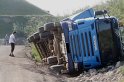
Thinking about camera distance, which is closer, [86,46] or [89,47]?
[89,47]

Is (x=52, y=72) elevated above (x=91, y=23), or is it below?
below

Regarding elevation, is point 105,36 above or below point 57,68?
above

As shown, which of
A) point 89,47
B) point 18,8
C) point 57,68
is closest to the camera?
point 89,47

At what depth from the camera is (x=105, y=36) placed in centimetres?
1841

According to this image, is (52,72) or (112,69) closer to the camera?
(112,69)

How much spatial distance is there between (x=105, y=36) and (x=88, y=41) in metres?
0.77

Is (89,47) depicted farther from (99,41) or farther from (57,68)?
(57,68)

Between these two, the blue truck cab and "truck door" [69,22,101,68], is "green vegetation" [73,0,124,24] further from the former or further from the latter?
the blue truck cab

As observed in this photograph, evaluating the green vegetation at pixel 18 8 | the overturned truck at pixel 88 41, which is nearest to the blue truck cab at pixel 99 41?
the overturned truck at pixel 88 41

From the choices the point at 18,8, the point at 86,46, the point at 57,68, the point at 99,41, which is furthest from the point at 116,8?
the point at 18,8

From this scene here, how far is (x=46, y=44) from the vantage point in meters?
26.4

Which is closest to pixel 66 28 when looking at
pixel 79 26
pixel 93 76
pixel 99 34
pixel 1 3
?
pixel 79 26

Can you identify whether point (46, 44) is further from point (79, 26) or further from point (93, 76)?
point (93, 76)

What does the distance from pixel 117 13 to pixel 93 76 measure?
12.6 metres
